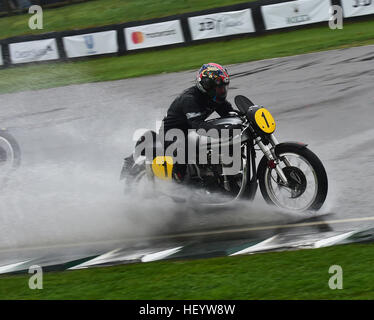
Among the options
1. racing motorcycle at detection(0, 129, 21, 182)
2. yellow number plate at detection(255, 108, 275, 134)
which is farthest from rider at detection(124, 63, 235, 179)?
racing motorcycle at detection(0, 129, 21, 182)

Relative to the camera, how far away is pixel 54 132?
14547 millimetres

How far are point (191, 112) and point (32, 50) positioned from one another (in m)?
18.8

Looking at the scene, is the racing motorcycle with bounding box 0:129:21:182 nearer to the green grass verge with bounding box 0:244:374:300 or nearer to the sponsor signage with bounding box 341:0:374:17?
the green grass verge with bounding box 0:244:374:300

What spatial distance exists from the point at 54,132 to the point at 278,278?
31.7 ft

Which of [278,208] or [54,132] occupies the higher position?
[54,132]

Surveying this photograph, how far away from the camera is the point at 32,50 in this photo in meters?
25.3

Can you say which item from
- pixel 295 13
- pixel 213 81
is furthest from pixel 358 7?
pixel 213 81

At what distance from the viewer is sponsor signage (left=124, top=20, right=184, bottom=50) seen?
24.6 metres

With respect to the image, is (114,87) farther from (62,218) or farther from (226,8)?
(62,218)

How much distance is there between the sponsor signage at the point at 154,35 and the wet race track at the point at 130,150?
6201 mm

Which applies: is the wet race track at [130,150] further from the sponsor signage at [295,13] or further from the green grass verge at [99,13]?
the green grass verge at [99,13]

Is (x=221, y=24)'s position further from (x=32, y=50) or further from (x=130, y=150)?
(x=130, y=150)

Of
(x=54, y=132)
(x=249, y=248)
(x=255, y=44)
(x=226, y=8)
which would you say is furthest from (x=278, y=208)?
(x=226, y=8)

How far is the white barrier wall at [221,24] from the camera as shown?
23828 millimetres
